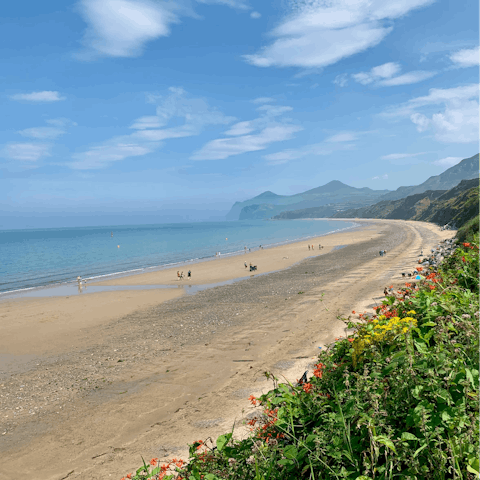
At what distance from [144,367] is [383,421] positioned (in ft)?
33.5

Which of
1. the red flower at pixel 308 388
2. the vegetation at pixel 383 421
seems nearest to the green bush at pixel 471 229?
the vegetation at pixel 383 421

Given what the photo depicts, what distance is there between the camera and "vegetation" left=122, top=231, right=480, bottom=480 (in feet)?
8.77

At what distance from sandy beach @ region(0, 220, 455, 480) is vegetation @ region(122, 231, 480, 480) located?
359cm

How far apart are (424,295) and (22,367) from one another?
14.5 meters

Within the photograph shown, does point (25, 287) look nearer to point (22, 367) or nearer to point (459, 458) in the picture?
point (22, 367)

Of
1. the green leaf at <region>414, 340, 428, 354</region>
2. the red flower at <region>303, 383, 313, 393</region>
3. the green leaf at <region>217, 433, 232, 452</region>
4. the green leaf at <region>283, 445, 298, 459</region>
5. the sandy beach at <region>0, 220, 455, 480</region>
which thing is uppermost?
the green leaf at <region>414, 340, 428, 354</region>

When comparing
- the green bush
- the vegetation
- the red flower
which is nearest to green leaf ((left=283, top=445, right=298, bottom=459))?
the vegetation

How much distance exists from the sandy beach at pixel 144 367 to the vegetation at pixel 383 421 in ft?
11.8

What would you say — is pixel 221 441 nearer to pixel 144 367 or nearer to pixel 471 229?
pixel 144 367

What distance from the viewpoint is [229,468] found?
11.9ft

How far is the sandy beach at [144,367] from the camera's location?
743 centimetres

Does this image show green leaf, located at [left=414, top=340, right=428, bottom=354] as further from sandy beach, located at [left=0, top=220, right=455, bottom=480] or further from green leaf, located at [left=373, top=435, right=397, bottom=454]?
sandy beach, located at [left=0, top=220, right=455, bottom=480]

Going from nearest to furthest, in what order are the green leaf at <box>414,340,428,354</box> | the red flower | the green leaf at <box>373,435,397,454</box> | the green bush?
the green leaf at <box>373,435,397,454</box> → the green leaf at <box>414,340,428,354</box> → the red flower → the green bush

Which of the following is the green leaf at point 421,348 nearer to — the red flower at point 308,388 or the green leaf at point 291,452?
the red flower at point 308,388
